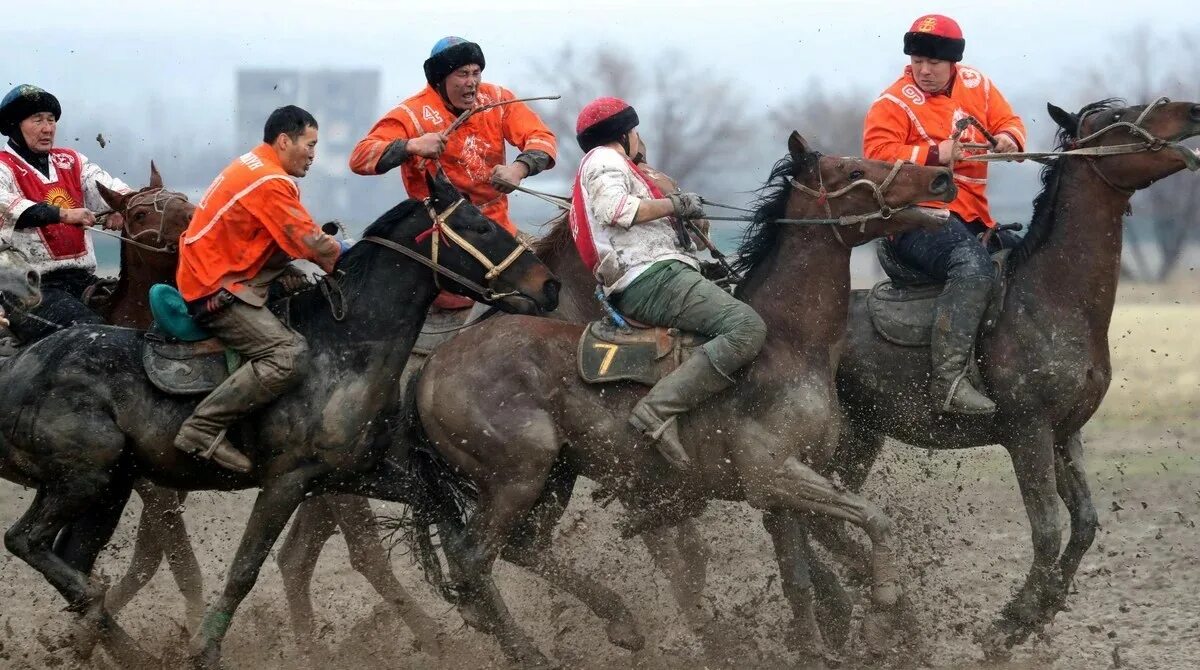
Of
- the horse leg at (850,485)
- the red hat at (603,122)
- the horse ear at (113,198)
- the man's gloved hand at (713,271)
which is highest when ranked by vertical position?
the red hat at (603,122)

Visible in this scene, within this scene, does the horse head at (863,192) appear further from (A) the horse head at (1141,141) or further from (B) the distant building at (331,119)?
(B) the distant building at (331,119)

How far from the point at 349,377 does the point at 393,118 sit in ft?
5.66

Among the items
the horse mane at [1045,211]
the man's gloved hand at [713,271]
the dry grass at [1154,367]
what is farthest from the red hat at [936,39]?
the dry grass at [1154,367]

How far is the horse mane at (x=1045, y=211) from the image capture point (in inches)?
293

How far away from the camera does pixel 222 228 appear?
6.41 m

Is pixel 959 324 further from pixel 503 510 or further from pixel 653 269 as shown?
pixel 503 510

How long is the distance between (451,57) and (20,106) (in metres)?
2.15

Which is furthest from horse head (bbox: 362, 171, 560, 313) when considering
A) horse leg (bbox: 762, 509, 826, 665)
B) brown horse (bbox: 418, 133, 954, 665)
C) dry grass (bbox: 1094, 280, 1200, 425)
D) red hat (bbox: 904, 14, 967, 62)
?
dry grass (bbox: 1094, 280, 1200, 425)

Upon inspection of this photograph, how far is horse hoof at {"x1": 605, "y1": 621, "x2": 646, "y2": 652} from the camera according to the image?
275 inches

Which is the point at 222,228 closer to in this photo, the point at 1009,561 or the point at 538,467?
the point at 538,467

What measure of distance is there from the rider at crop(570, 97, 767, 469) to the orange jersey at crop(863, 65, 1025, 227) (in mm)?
1327

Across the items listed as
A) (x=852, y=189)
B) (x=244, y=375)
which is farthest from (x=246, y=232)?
(x=852, y=189)

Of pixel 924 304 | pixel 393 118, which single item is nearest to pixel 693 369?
pixel 924 304

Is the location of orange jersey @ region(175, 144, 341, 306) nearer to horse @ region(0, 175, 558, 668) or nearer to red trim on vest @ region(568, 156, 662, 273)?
horse @ region(0, 175, 558, 668)
